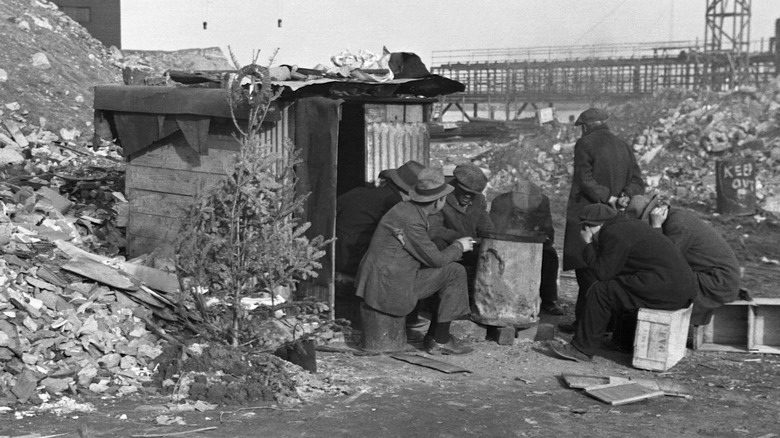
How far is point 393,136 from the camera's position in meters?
10.0

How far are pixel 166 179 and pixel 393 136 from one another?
2.48 m

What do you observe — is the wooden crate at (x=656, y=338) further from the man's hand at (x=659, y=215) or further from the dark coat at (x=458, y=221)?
the dark coat at (x=458, y=221)

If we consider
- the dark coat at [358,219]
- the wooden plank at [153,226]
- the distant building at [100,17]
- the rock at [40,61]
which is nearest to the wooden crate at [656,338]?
the dark coat at [358,219]

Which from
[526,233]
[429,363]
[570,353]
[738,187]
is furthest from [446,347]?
[738,187]

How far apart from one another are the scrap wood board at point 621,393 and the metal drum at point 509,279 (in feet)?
5.86

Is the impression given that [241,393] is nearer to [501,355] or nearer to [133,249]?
[501,355]

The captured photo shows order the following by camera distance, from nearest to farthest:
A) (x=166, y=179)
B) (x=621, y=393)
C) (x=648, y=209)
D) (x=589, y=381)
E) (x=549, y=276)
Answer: (x=621, y=393) → (x=589, y=381) → (x=648, y=209) → (x=549, y=276) → (x=166, y=179)

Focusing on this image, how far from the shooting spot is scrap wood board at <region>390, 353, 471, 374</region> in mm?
7980

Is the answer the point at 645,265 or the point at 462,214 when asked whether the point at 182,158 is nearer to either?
the point at 462,214

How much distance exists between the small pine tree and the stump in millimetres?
1183

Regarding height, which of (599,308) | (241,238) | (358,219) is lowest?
(599,308)

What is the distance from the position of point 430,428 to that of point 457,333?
280 cm

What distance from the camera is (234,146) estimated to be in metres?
9.36

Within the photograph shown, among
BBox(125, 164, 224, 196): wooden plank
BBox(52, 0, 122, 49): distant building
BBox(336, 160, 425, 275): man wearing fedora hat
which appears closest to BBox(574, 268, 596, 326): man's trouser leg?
BBox(336, 160, 425, 275): man wearing fedora hat
